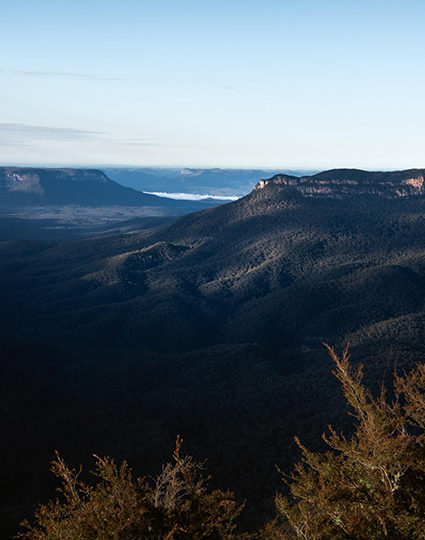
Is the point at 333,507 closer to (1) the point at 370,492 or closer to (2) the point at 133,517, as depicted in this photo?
(1) the point at 370,492

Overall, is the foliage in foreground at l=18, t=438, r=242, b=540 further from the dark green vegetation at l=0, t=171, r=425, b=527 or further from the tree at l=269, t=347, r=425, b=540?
the dark green vegetation at l=0, t=171, r=425, b=527

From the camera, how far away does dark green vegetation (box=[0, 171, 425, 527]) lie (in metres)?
58.9

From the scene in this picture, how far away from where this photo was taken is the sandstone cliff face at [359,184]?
165m

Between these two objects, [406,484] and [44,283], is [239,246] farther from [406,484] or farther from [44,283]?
[406,484]

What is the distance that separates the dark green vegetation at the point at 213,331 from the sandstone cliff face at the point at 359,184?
183 cm

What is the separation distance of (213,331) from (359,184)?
8873 cm

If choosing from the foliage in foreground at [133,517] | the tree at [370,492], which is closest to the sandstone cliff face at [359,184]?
the tree at [370,492]

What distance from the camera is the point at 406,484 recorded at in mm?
16391

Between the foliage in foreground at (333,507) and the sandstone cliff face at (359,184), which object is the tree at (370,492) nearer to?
the foliage in foreground at (333,507)

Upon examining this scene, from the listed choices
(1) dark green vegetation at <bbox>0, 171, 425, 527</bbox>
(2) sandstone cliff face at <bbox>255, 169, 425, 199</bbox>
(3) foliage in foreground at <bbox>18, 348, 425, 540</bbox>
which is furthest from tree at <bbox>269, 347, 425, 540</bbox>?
(2) sandstone cliff face at <bbox>255, 169, 425, 199</bbox>

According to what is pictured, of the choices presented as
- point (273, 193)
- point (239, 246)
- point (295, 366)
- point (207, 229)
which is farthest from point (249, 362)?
point (273, 193)

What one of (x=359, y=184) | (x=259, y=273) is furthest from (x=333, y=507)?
(x=359, y=184)

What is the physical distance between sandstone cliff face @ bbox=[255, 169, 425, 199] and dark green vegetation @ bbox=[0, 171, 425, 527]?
183cm

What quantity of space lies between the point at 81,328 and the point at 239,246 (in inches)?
2674
